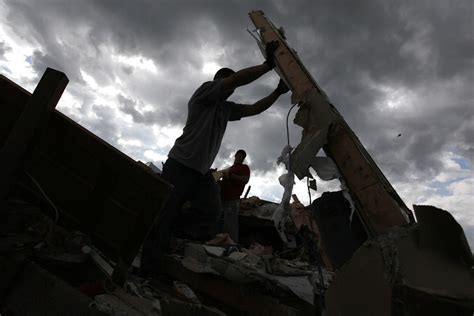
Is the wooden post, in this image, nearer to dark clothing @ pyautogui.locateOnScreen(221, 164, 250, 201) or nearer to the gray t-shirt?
the gray t-shirt

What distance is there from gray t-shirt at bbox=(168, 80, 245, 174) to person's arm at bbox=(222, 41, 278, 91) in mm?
132

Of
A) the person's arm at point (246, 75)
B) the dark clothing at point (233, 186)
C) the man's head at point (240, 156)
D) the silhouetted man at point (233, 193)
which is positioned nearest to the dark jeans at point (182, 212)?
the person's arm at point (246, 75)

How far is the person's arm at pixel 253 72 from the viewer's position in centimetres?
274

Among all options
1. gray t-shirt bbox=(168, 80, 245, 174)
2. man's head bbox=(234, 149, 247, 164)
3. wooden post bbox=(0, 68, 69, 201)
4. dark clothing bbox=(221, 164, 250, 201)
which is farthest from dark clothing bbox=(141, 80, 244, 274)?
man's head bbox=(234, 149, 247, 164)

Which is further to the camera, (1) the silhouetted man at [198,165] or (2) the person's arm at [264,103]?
(2) the person's arm at [264,103]

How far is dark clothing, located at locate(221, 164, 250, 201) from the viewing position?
5.20m

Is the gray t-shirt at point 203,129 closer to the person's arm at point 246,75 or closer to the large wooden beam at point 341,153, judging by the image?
the person's arm at point 246,75

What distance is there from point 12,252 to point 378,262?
182 cm

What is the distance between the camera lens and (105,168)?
6.48ft

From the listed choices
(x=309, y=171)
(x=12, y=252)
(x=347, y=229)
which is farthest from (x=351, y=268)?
(x=12, y=252)

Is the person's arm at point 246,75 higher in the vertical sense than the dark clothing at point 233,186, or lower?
higher

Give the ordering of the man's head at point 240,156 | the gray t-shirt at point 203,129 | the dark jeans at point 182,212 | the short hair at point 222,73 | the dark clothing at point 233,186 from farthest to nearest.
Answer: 1. the man's head at point 240,156
2. the dark clothing at point 233,186
3. the short hair at point 222,73
4. the gray t-shirt at point 203,129
5. the dark jeans at point 182,212

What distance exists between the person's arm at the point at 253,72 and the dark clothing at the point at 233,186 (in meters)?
2.59

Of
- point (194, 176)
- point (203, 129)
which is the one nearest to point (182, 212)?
point (194, 176)
